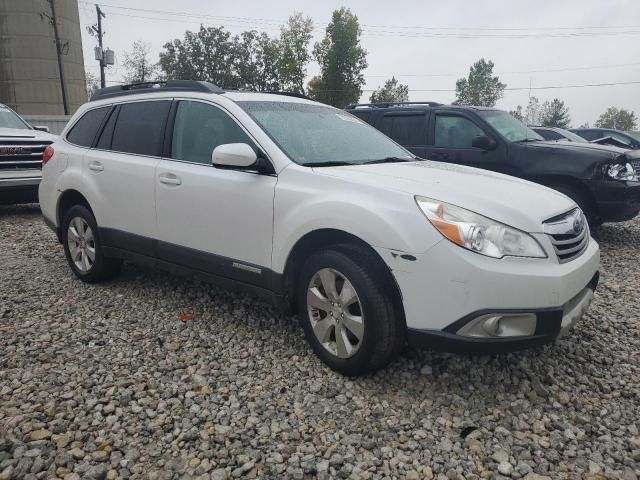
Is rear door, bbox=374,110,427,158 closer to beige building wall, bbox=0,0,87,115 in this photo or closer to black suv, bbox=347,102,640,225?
black suv, bbox=347,102,640,225

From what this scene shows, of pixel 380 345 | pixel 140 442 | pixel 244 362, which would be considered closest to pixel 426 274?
pixel 380 345

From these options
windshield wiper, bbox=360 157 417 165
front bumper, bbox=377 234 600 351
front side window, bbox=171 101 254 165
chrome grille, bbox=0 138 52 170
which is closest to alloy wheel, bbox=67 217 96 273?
front side window, bbox=171 101 254 165

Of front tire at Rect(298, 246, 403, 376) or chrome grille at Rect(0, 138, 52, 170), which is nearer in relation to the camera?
front tire at Rect(298, 246, 403, 376)

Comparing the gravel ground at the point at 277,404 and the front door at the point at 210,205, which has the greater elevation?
the front door at the point at 210,205

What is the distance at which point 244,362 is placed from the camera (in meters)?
3.12

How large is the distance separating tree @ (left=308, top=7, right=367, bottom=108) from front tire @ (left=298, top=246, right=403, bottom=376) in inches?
1640

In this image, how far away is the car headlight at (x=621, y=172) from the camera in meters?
5.78

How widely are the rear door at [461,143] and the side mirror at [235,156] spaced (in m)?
4.32

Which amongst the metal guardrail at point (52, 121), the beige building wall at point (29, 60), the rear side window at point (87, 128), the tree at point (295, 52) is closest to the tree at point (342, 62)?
the tree at point (295, 52)

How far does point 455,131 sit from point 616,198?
2.16 m

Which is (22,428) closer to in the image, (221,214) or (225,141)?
(221,214)

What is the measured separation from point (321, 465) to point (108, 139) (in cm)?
335

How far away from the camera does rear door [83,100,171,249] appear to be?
380cm

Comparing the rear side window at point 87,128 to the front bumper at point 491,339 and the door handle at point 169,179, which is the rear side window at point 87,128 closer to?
the door handle at point 169,179
